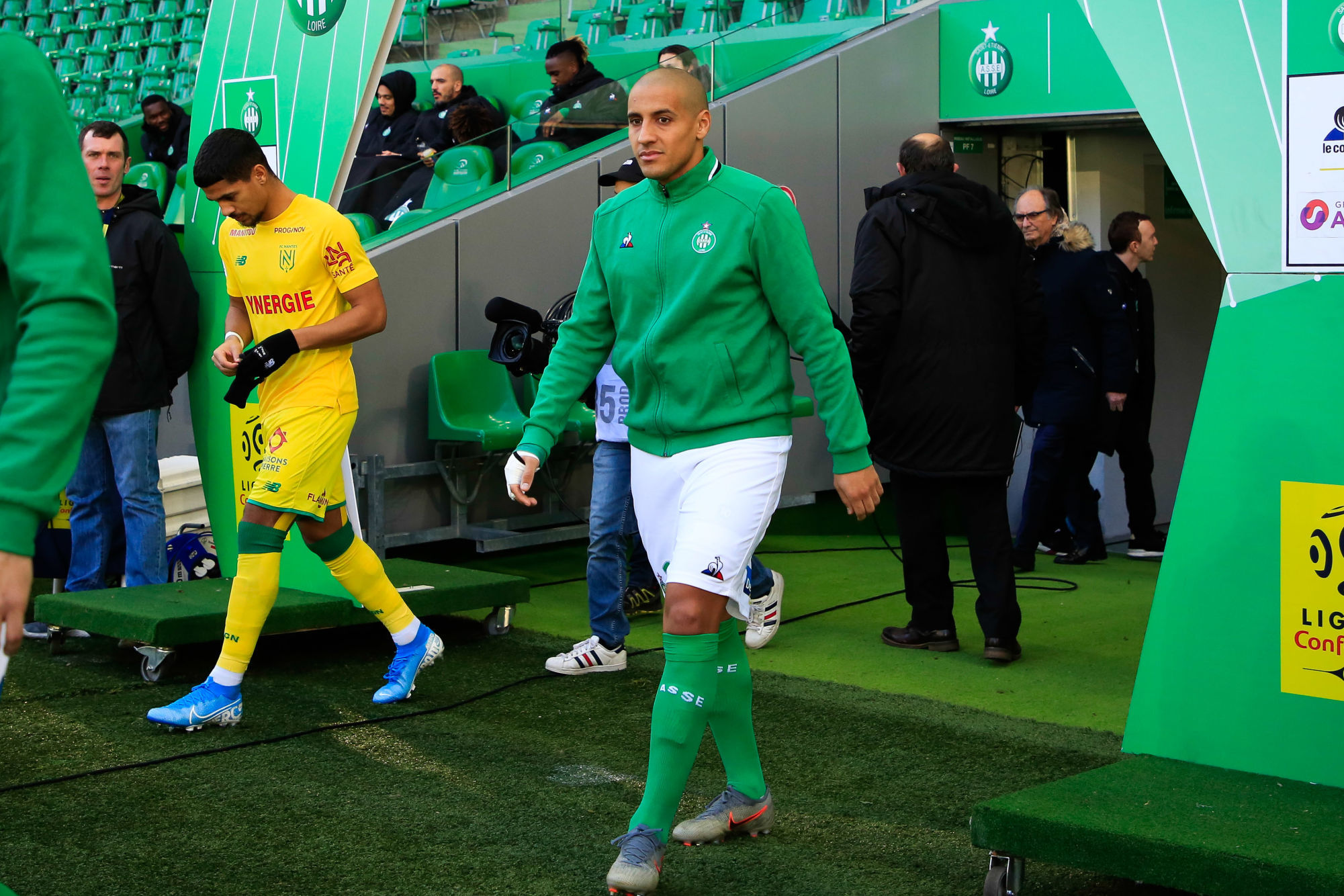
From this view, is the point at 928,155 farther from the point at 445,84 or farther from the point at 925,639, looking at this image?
the point at 445,84

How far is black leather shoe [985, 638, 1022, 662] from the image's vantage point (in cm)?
552

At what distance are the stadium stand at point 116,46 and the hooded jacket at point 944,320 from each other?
10.3 metres

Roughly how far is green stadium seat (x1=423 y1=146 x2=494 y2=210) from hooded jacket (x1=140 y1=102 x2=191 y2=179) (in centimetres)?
409

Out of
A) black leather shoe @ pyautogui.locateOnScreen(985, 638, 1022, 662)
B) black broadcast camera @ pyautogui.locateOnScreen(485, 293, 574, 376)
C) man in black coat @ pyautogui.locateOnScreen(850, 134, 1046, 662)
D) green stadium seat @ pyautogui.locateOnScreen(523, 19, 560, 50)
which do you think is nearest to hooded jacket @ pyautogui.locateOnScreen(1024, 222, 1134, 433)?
man in black coat @ pyautogui.locateOnScreen(850, 134, 1046, 662)

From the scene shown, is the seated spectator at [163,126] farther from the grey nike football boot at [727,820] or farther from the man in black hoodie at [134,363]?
the grey nike football boot at [727,820]

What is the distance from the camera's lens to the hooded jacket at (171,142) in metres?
11.4

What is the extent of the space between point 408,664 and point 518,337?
6.52 feet

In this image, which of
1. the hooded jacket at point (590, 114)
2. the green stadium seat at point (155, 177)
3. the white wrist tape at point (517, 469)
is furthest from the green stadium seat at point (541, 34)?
the white wrist tape at point (517, 469)

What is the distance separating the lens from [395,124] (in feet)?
34.8

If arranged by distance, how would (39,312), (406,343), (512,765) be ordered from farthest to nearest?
(406,343)
(512,765)
(39,312)

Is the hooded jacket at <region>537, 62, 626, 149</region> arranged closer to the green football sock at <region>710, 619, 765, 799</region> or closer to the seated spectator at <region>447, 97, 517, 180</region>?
the seated spectator at <region>447, 97, 517, 180</region>

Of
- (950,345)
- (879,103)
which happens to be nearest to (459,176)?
(879,103)

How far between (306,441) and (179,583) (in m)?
1.61

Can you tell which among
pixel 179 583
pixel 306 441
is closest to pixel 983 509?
pixel 306 441
